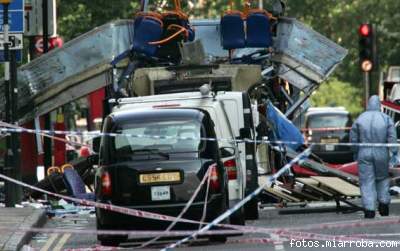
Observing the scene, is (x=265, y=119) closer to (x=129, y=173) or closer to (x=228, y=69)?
(x=228, y=69)

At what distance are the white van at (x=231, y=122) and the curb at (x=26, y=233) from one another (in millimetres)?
1998

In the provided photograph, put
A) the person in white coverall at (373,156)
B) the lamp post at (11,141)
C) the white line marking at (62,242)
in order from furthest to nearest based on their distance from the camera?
1. the lamp post at (11,141)
2. the person in white coverall at (373,156)
3. the white line marking at (62,242)

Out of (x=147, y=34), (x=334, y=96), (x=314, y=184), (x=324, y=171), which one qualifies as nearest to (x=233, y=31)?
(x=147, y=34)

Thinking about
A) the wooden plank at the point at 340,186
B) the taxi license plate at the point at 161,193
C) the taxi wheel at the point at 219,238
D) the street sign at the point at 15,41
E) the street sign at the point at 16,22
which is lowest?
the wooden plank at the point at 340,186

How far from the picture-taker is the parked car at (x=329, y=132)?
114ft

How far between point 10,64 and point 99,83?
356cm

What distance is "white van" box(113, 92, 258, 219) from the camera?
56.7ft

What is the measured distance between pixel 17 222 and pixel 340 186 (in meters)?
5.22

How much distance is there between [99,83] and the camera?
80.9ft

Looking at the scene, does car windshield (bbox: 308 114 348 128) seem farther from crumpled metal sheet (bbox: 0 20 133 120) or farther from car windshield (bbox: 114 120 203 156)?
car windshield (bbox: 114 120 203 156)

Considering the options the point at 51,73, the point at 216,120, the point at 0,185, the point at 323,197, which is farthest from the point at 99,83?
the point at 216,120

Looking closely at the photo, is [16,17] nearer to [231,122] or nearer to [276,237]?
[231,122]

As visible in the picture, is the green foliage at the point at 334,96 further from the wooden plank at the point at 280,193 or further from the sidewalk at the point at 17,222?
the sidewalk at the point at 17,222

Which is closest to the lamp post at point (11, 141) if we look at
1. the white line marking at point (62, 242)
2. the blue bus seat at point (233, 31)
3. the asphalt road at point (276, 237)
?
the asphalt road at point (276, 237)
